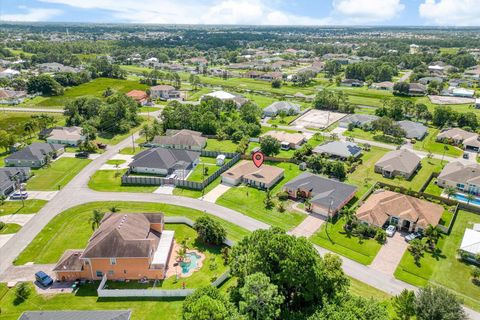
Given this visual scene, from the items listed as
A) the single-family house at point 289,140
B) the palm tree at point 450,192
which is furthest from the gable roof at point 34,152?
the palm tree at point 450,192

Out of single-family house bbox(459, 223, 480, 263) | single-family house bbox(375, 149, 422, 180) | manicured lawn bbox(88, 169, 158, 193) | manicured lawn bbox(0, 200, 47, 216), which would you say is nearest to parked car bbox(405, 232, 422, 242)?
single-family house bbox(459, 223, 480, 263)

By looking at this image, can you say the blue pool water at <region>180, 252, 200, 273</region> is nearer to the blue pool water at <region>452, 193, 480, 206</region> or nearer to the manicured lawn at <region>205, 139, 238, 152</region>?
the manicured lawn at <region>205, 139, 238, 152</region>

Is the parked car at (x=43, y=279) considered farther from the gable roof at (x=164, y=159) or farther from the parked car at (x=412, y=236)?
the parked car at (x=412, y=236)

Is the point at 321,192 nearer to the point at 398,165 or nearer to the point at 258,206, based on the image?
the point at 258,206

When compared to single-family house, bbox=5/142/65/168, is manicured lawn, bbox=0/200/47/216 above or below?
below

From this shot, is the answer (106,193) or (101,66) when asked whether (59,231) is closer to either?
(106,193)

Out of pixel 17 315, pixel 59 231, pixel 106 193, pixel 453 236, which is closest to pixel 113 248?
pixel 17 315

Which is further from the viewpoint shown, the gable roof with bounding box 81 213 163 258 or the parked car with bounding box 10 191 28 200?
the parked car with bounding box 10 191 28 200
